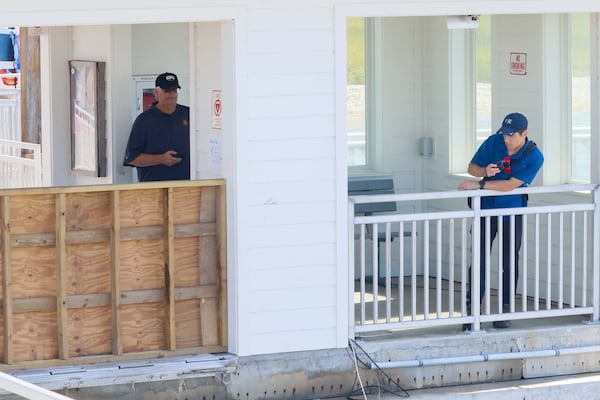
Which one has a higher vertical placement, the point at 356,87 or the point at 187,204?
the point at 356,87

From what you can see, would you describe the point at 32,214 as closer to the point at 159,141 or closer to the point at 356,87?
the point at 159,141

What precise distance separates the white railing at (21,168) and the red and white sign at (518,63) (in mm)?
4244

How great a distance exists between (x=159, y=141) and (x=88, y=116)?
3.09 ft

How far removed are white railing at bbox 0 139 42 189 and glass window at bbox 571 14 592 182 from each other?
4.71 m

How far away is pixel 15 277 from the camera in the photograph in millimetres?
9031

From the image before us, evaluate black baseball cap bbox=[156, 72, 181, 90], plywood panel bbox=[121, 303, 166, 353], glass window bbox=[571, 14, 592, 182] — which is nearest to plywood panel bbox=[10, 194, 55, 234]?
plywood panel bbox=[121, 303, 166, 353]

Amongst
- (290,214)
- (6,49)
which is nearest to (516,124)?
(290,214)

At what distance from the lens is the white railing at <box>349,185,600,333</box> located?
32.1 ft

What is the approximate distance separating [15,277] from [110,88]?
2.99 m

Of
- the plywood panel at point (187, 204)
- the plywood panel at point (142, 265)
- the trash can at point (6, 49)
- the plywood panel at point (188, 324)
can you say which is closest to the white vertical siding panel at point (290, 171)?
the plywood panel at point (187, 204)

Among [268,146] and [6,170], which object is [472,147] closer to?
[268,146]

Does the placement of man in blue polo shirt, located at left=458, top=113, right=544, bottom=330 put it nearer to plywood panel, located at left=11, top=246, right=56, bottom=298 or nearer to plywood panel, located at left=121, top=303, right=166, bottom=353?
plywood panel, located at left=121, top=303, right=166, bottom=353

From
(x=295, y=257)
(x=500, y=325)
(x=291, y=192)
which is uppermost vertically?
(x=291, y=192)

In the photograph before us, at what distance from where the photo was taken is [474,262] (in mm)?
Result: 10016
